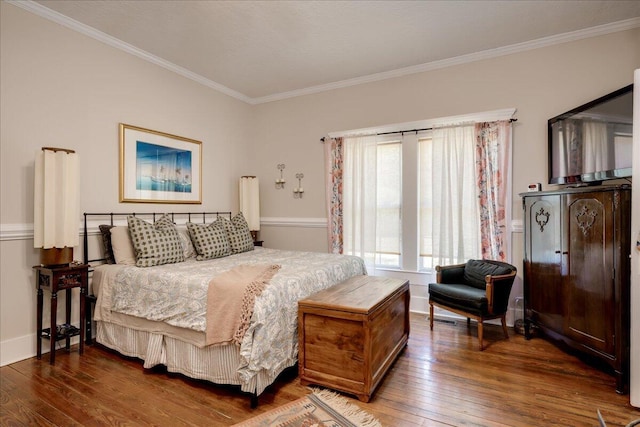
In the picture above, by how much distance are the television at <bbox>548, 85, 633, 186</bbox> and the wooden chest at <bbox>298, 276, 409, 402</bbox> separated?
204cm

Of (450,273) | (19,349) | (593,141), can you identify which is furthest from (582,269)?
(19,349)

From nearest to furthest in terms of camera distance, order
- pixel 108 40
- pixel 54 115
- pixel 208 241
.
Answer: pixel 54 115 → pixel 108 40 → pixel 208 241

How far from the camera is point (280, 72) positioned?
4.29 metres

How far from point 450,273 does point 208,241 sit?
2659 millimetres

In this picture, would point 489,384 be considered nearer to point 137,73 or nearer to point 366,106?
point 366,106

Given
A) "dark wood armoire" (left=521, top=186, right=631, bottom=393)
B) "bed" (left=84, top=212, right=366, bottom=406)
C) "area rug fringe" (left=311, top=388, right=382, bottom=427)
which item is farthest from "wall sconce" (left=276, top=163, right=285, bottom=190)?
"area rug fringe" (left=311, top=388, right=382, bottom=427)

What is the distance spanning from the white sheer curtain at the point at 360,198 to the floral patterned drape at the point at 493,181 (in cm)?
125

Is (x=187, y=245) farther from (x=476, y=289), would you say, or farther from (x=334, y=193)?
(x=476, y=289)

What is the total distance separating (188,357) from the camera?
2461mm

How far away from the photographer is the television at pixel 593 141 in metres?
2.52

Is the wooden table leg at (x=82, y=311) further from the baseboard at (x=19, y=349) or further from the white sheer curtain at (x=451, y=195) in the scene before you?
the white sheer curtain at (x=451, y=195)

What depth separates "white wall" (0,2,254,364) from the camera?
9.00 ft

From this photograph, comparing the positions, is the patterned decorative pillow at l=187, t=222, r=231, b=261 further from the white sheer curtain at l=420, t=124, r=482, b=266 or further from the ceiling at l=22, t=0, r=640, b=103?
the white sheer curtain at l=420, t=124, r=482, b=266

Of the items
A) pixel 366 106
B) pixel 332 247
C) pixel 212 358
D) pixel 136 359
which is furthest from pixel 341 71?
pixel 136 359
